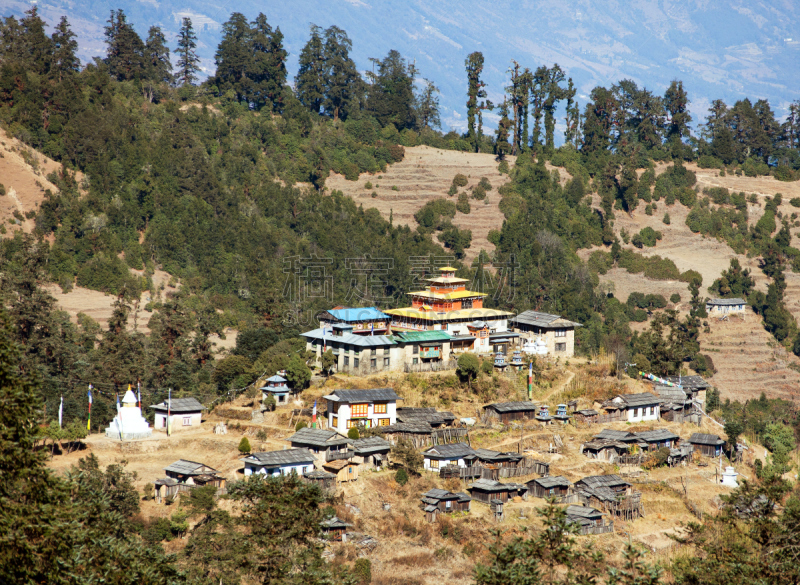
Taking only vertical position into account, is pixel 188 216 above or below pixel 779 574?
above

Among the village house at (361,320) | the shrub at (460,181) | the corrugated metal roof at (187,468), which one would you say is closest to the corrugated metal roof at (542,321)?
the village house at (361,320)

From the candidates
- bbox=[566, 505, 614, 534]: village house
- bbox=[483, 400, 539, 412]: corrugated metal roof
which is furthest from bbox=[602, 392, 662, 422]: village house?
bbox=[566, 505, 614, 534]: village house

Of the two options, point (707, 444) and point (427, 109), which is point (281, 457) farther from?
point (427, 109)

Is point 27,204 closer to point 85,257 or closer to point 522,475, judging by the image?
point 85,257

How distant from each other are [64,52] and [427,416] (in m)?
80.8

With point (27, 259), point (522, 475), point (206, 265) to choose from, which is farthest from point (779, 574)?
point (206, 265)

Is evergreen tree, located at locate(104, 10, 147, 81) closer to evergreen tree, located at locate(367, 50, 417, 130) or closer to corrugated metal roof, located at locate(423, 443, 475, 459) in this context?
evergreen tree, located at locate(367, 50, 417, 130)

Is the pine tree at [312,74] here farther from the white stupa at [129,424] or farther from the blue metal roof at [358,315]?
the white stupa at [129,424]

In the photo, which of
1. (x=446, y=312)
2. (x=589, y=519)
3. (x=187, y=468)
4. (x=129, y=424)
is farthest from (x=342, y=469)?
(x=446, y=312)

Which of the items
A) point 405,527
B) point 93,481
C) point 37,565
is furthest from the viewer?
point 405,527

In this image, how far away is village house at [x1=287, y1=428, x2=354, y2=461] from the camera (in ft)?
200

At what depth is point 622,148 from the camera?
14562cm

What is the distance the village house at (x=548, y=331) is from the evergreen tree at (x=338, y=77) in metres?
73.7

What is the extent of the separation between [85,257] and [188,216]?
542 inches
